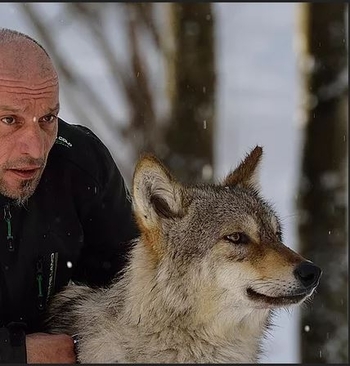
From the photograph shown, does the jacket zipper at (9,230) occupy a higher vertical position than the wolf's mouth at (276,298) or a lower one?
higher

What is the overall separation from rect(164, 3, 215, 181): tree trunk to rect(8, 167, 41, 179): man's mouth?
5.35 meters

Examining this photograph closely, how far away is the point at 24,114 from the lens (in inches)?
207

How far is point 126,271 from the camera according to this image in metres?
5.43

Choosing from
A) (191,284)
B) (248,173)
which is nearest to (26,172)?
(191,284)

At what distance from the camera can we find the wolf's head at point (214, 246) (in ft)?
16.6

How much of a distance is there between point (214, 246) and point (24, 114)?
116cm

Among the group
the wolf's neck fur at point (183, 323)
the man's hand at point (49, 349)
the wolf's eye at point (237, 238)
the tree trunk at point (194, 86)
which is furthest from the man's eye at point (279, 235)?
the tree trunk at point (194, 86)

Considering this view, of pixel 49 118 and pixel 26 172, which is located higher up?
pixel 49 118

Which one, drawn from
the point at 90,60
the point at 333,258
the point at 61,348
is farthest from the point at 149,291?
the point at 90,60

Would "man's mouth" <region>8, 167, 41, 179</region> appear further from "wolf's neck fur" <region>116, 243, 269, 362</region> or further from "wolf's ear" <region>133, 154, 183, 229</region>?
"wolf's neck fur" <region>116, 243, 269, 362</region>

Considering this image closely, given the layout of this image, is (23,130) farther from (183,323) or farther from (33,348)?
(183,323)

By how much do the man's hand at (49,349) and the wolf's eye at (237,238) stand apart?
953mm

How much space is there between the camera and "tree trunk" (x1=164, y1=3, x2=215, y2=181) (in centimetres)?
1073

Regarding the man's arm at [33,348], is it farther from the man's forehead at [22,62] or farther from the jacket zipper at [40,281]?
the man's forehead at [22,62]
